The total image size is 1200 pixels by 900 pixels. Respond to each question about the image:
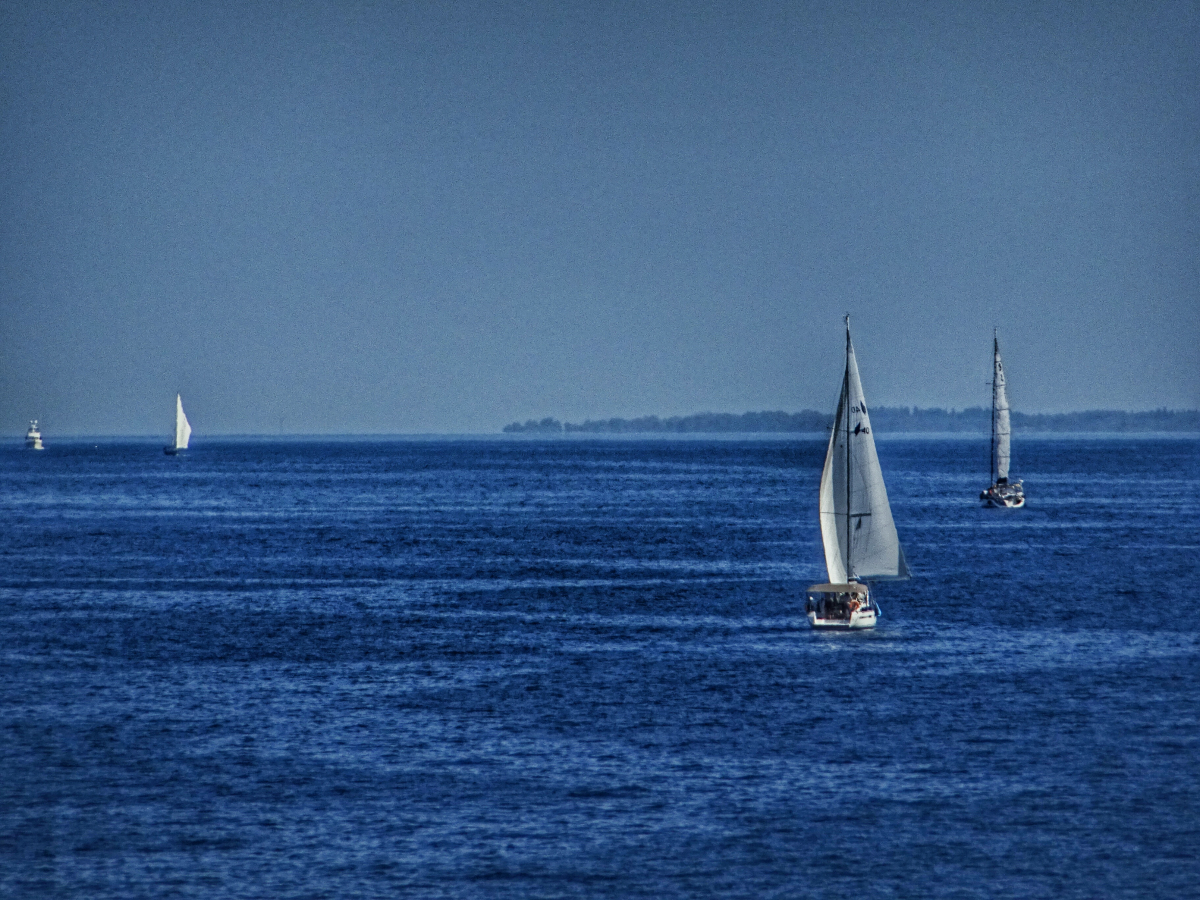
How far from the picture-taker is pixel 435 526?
147125mm

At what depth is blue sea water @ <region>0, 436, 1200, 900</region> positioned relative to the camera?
35531 millimetres

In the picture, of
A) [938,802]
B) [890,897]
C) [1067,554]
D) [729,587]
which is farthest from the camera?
[1067,554]

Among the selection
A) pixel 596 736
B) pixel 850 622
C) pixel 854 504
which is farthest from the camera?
pixel 854 504

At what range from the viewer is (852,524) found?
233 feet

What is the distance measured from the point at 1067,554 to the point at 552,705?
65347mm

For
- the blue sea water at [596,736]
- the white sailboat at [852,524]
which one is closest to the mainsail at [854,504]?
the white sailboat at [852,524]

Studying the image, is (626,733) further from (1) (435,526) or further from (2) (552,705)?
(1) (435,526)

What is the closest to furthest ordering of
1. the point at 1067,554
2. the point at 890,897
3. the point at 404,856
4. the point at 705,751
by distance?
the point at 890,897 → the point at 404,856 → the point at 705,751 → the point at 1067,554

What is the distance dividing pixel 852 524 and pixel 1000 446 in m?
86.6

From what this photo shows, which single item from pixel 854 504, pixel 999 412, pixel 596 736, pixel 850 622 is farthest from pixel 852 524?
pixel 999 412

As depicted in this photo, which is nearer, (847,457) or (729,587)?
(847,457)

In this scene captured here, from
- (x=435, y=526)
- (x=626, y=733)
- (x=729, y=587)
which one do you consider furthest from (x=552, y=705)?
(x=435, y=526)

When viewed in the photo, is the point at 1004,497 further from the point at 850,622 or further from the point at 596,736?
the point at 596,736

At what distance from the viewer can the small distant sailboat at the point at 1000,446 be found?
149750 mm
